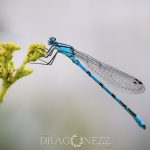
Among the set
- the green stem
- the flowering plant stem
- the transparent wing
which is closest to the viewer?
the green stem

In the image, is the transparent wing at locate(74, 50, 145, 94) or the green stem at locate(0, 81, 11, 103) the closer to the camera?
the green stem at locate(0, 81, 11, 103)

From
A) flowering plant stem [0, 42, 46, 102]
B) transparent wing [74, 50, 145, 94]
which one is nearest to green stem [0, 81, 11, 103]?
flowering plant stem [0, 42, 46, 102]

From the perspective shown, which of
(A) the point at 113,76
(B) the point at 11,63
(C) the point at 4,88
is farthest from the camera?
(A) the point at 113,76

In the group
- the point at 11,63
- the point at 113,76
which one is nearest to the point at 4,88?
the point at 11,63

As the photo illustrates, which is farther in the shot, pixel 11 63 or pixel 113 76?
pixel 113 76

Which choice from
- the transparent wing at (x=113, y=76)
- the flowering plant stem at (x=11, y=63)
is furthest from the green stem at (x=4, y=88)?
the transparent wing at (x=113, y=76)

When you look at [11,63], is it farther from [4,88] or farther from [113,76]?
[113,76]

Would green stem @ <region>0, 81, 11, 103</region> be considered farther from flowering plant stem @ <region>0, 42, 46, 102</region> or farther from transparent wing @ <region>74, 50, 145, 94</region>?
transparent wing @ <region>74, 50, 145, 94</region>

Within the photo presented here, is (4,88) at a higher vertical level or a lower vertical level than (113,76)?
higher
